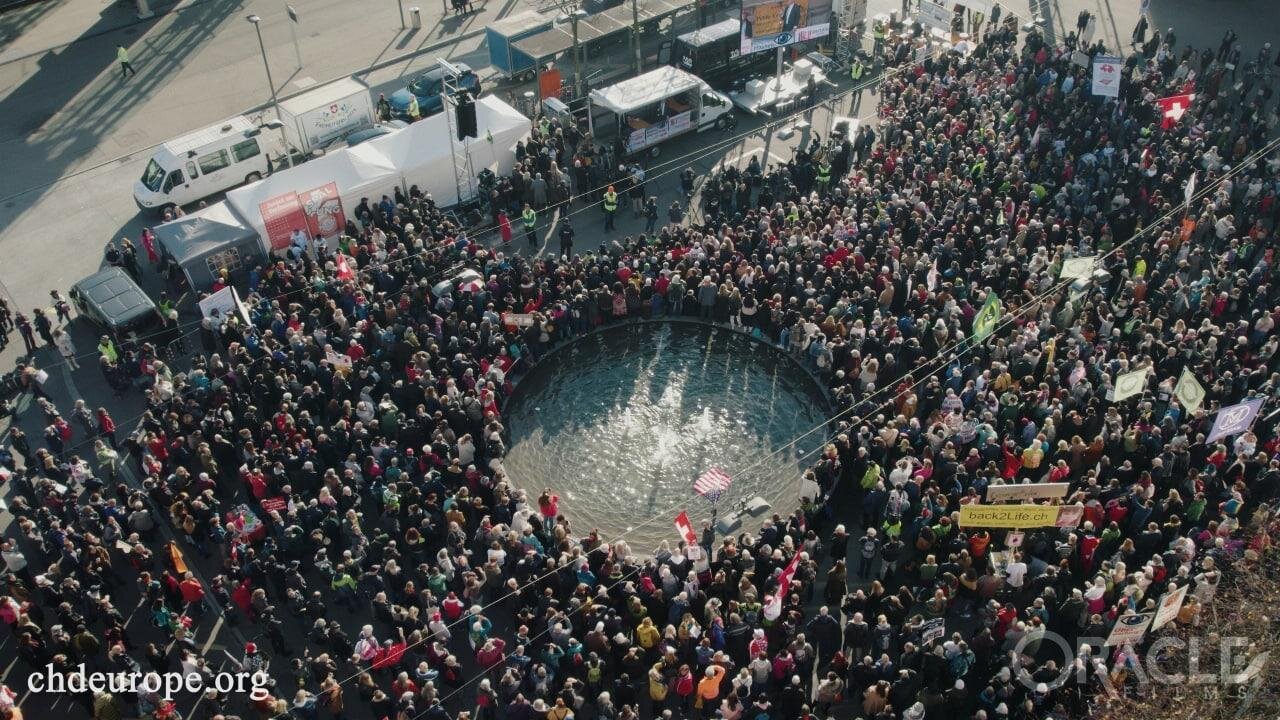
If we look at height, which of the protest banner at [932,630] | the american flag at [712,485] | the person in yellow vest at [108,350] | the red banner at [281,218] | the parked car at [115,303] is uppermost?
the red banner at [281,218]

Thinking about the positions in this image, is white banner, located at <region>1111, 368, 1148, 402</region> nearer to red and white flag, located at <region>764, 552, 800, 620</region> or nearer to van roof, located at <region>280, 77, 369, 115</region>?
red and white flag, located at <region>764, 552, 800, 620</region>

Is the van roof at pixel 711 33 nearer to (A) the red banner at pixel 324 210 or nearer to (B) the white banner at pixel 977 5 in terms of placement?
(B) the white banner at pixel 977 5

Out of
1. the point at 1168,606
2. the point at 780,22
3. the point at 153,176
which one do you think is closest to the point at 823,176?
the point at 780,22

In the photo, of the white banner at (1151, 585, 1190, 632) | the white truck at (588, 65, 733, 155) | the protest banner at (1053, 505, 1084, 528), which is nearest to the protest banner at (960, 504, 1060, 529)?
the protest banner at (1053, 505, 1084, 528)

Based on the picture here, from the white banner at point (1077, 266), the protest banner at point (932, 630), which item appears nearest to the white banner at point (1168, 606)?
the protest banner at point (932, 630)

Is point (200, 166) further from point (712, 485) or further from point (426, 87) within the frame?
point (712, 485)
